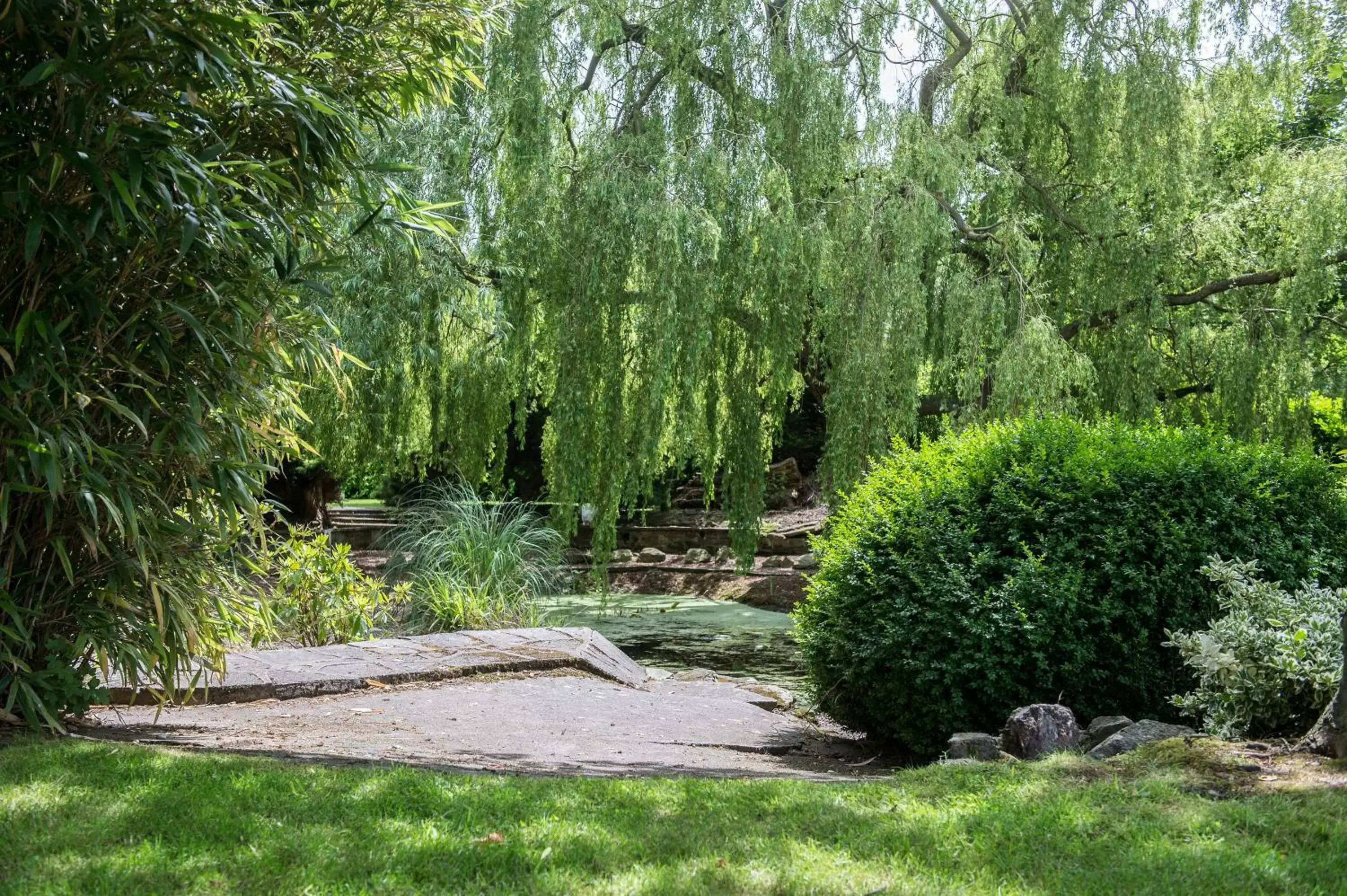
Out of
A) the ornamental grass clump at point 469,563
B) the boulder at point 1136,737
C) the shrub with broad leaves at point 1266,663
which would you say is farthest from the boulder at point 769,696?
the boulder at point 1136,737

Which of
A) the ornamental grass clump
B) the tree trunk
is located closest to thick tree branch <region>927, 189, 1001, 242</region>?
the ornamental grass clump

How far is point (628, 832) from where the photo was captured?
305 centimetres

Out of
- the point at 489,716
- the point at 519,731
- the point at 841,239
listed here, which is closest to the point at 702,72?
the point at 841,239

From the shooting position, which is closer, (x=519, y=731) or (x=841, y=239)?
(x=519, y=731)

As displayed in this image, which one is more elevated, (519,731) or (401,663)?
(401,663)

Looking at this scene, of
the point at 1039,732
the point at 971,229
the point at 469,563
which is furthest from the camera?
the point at 971,229

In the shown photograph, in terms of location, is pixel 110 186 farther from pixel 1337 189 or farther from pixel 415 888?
pixel 1337 189

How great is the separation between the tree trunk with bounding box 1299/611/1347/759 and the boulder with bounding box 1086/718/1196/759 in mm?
432

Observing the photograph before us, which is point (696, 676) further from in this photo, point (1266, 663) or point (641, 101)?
point (1266, 663)

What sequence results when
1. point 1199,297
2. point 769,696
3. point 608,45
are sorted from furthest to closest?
point 1199,297, point 608,45, point 769,696

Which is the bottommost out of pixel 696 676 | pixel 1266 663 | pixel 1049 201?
pixel 696 676

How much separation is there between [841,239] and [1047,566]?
4041mm

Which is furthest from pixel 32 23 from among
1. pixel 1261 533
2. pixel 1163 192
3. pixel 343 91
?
pixel 1163 192

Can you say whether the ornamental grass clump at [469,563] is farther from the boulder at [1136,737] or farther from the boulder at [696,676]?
the boulder at [1136,737]
